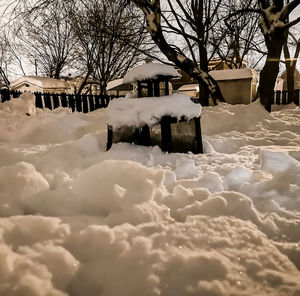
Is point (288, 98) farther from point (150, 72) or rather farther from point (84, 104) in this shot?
point (150, 72)

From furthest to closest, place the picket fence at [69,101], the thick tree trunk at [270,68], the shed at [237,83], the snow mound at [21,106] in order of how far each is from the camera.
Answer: the shed at [237,83] → the picket fence at [69,101] → the thick tree trunk at [270,68] → the snow mound at [21,106]

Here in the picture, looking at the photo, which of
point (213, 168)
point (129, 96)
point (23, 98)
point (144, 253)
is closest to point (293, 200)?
point (213, 168)

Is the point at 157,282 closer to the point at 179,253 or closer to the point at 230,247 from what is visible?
the point at 179,253

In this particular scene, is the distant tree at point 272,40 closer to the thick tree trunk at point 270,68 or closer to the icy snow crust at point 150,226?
the thick tree trunk at point 270,68

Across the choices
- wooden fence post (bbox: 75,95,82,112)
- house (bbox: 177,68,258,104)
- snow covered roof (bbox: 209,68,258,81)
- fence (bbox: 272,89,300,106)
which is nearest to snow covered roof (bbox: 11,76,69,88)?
wooden fence post (bbox: 75,95,82,112)

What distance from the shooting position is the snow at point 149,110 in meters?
3.29

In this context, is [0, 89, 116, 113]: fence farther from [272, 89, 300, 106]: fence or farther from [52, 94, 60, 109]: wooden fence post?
[272, 89, 300, 106]: fence

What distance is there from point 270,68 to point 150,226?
6.98 meters

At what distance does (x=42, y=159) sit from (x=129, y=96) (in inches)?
60.2

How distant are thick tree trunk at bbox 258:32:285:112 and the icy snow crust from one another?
4470 mm

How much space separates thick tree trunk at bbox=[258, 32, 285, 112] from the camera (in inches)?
280

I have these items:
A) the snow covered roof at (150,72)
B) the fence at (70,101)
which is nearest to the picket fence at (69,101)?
the fence at (70,101)

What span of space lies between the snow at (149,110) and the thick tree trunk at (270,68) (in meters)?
4.71

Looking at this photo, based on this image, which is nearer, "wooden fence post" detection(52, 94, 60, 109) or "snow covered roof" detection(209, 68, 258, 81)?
"wooden fence post" detection(52, 94, 60, 109)
